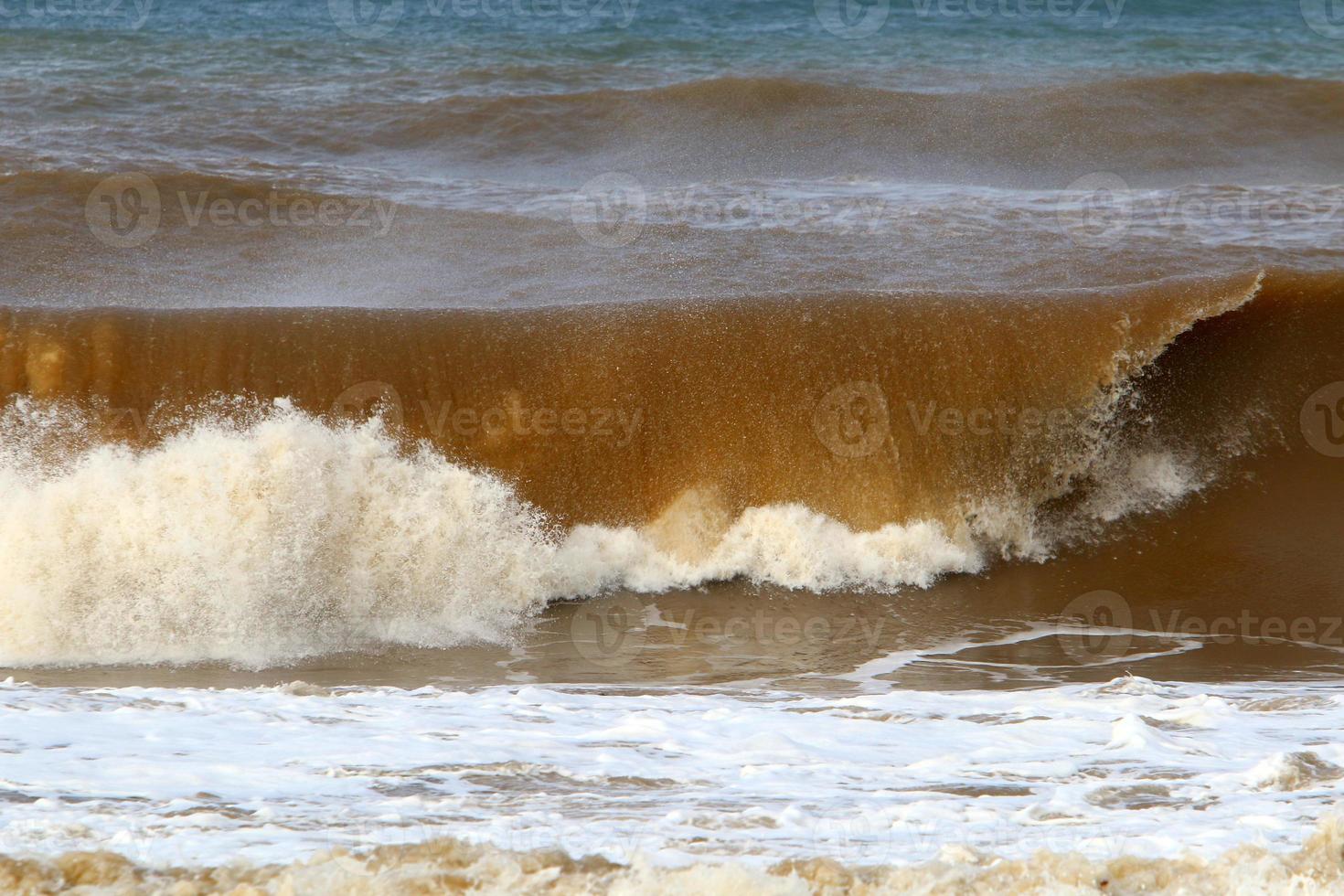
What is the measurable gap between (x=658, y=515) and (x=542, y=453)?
597 millimetres

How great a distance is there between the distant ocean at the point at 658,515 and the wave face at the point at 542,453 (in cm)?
2

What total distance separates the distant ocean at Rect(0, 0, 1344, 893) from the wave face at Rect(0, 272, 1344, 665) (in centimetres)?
2

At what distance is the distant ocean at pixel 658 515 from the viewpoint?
3.07 meters

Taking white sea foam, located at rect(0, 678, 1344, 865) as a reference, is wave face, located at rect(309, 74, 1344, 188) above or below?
above

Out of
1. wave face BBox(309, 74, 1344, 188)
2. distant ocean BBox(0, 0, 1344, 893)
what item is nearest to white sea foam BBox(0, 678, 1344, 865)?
distant ocean BBox(0, 0, 1344, 893)

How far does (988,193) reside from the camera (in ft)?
34.7

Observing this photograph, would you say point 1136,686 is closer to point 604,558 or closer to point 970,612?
point 970,612

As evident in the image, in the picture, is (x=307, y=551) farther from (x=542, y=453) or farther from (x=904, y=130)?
(x=904, y=130)

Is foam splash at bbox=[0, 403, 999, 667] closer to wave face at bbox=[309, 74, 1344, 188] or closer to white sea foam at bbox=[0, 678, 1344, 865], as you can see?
white sea foam at bbox=[0, 678, 1344, 865]

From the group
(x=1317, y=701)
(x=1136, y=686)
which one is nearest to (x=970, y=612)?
(x=1136, y=686)

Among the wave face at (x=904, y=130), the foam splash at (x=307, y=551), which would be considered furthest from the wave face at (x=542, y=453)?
the wave face at (x=904, y=130)

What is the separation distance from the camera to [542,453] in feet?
19.7

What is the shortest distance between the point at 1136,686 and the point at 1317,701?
1.85 feet

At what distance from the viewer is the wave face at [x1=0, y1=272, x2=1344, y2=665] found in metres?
5.40
